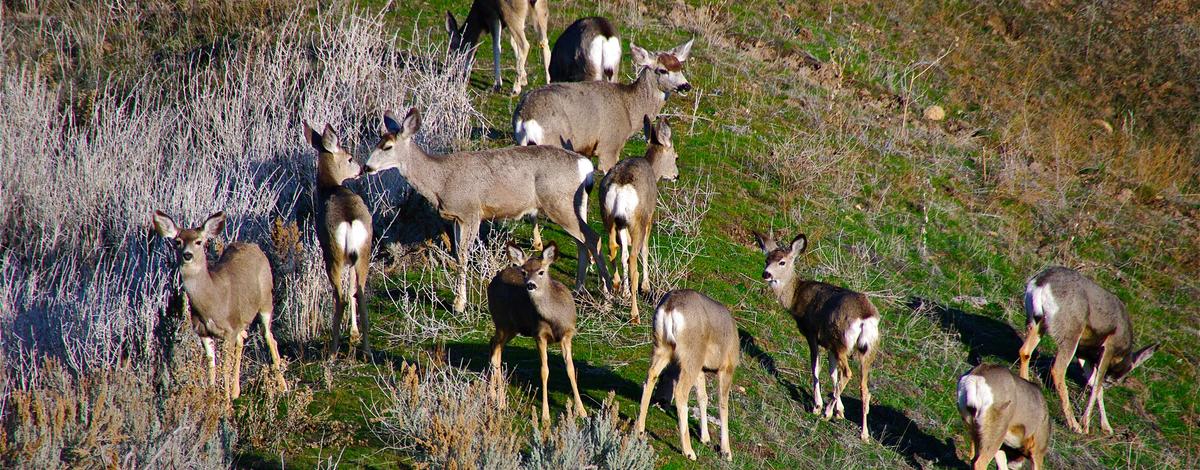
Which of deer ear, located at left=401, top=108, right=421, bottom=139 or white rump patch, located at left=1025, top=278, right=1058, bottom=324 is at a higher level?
deer ear, located at left=401, top=108, right=421, bottom=139

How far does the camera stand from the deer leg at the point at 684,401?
7.46 meters

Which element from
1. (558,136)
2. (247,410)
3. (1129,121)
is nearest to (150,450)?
(247,410)

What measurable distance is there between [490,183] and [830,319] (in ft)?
10.5

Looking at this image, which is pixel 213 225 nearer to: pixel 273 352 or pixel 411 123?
pixel 273 352

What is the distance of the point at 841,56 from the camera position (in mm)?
18156

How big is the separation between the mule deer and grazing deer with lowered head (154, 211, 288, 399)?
5148 millimetres

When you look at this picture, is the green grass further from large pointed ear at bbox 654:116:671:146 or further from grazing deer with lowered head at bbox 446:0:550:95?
large pointed ear at bbox 654:116:671:146

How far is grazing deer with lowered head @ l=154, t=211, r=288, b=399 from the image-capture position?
7.51 m

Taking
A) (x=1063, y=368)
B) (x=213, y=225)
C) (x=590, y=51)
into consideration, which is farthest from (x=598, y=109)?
(x=1063, y=368)

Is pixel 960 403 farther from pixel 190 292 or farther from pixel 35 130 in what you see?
pixel 35 130

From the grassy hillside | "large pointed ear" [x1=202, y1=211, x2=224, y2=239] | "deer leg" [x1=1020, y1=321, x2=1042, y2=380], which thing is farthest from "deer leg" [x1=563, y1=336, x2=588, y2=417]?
"deer leg" [x1=1020, y1=321, x2=1042, y2=380]

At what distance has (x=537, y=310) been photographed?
7.60m

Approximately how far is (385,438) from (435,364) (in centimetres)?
75

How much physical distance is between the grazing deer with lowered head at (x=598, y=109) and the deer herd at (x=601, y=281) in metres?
0.01
